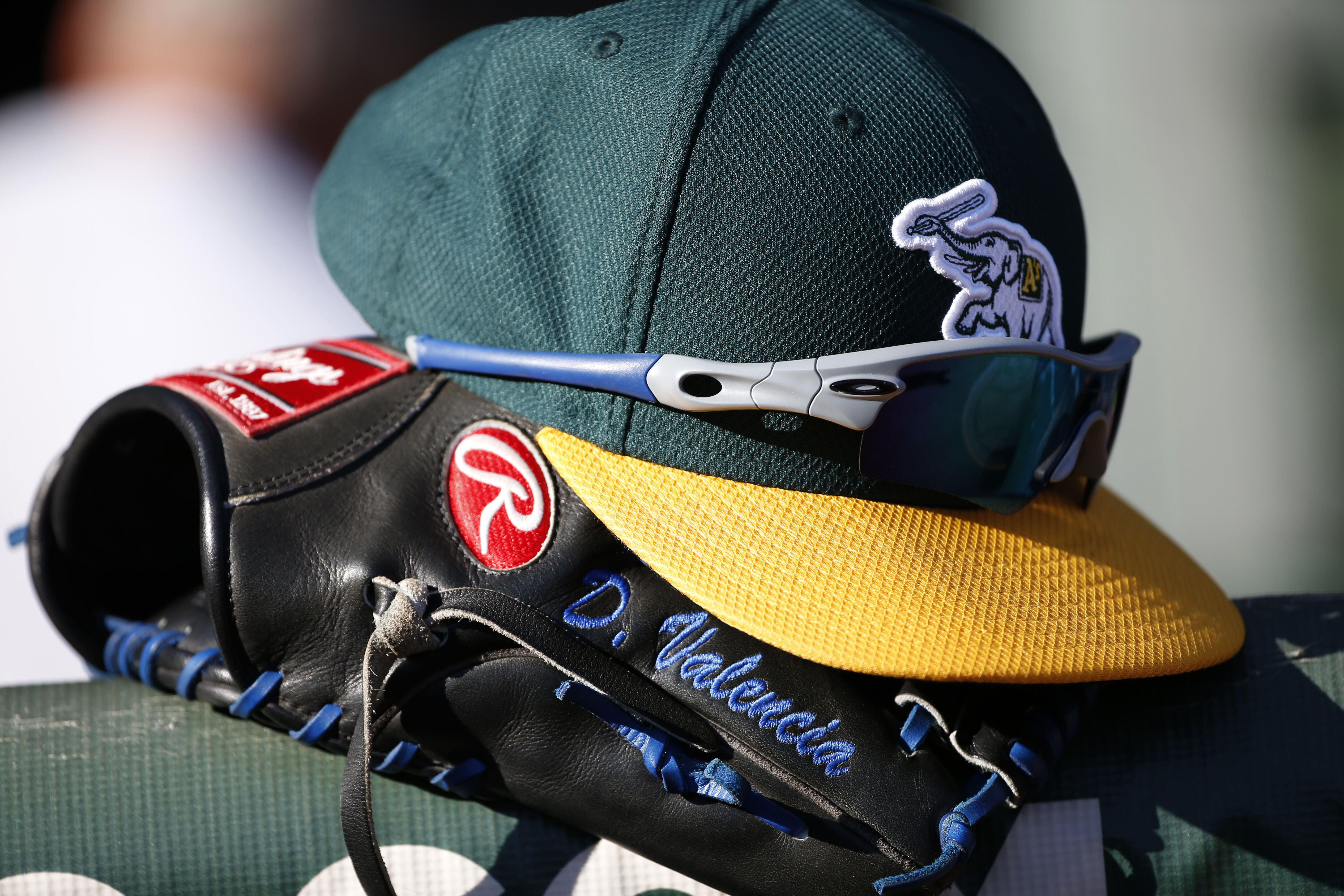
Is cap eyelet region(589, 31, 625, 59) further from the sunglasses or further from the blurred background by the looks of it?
the blurred background

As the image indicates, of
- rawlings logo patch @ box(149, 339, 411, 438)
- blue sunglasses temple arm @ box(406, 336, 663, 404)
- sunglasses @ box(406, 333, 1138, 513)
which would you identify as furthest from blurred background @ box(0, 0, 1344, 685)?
sunglasses @ box(406, 333, 1138, 513)

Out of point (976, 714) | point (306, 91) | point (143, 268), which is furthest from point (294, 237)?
point (976, 714)

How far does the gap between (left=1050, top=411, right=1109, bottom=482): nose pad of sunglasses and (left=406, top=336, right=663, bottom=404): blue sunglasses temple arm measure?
0.97ft

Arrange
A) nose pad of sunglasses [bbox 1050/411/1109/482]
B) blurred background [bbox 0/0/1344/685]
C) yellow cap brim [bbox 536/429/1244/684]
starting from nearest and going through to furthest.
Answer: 1. yellow cap brim [bbox 536/429/1244/684]
2. nose pad of sunglasses [bbox 1050/411/1109/482]
3. blurred background [bbox 0/0/1344/685]

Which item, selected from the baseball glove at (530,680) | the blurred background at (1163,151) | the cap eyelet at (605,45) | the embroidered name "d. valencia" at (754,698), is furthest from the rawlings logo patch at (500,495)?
the blurred background at (1163,151)

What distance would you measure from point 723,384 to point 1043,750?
315mm

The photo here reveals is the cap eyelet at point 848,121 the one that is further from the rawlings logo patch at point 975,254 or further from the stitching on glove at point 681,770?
the stitching on glove at point 681,770

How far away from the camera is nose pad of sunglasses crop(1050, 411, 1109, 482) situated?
0.66 meters

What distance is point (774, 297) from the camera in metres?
0.59

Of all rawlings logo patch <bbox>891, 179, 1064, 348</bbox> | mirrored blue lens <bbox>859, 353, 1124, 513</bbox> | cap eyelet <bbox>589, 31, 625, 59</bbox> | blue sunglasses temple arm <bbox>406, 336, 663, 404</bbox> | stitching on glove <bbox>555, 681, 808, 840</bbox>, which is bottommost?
stitching on glove <bbox>555, 681, 808, 840</bbox>

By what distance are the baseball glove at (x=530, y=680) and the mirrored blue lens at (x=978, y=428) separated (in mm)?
133

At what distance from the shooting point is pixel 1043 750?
61 centimetres

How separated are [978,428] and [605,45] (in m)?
0.36

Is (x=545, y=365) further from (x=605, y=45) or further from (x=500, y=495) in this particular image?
(x=605, y=45)
